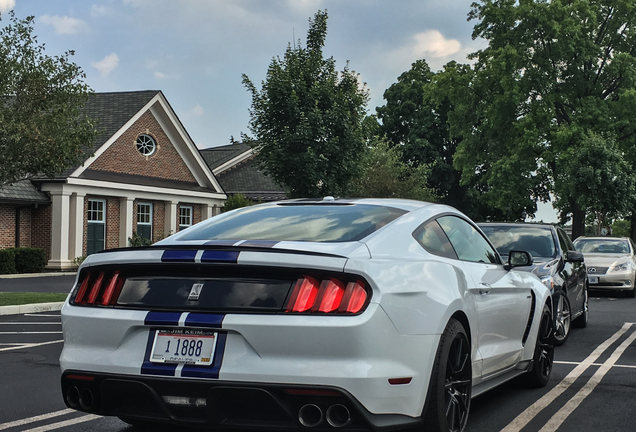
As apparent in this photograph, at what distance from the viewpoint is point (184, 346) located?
403 centimetres

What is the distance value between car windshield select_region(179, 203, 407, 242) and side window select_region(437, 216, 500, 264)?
1.66 feet

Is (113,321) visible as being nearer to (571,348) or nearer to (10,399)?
(10,399)

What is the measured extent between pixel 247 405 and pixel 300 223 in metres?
1.42

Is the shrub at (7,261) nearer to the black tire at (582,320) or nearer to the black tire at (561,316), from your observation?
the black tire at (582,320)

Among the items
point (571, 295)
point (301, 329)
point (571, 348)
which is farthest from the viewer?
point (571, 295)

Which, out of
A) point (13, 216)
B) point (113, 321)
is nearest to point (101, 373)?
point (113, 321)

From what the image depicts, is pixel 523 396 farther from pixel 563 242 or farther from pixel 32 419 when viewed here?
pixel 563 242

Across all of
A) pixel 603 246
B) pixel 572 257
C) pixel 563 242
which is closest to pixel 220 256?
pixel 572 257

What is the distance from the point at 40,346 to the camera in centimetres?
959

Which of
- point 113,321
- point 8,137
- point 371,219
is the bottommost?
point 113,321

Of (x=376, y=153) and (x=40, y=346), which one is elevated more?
(x=376, y=153)

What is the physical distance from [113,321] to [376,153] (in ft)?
128

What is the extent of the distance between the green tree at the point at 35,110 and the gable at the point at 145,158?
38.2 feet

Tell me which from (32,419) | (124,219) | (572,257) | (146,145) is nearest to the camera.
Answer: (32,419)
